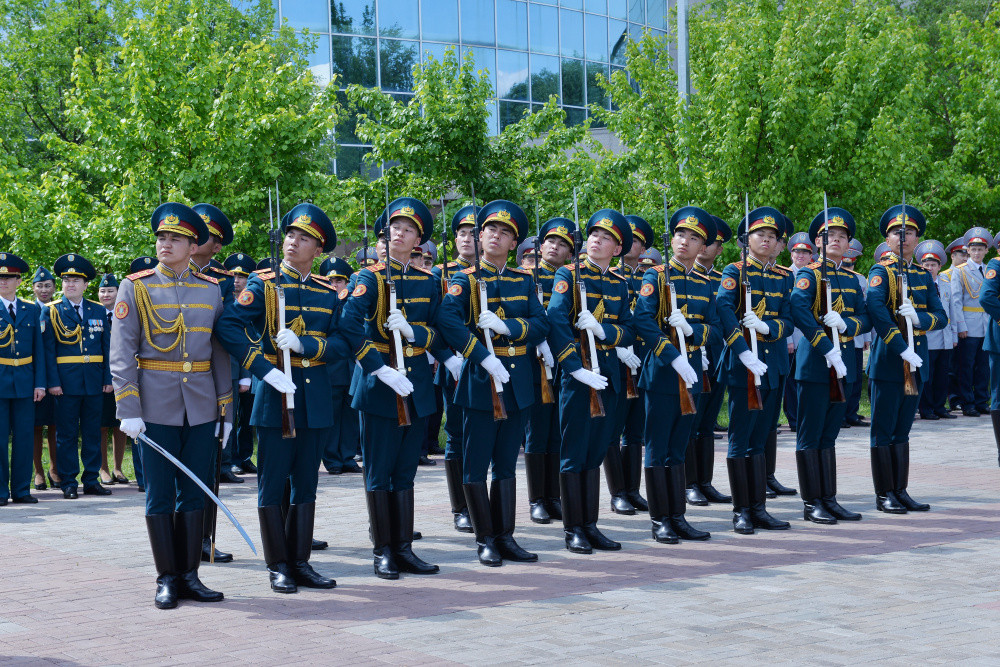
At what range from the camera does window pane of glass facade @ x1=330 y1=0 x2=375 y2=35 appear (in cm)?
3306

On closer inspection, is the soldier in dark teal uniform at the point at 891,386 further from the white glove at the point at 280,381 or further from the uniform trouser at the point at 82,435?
the uniform trouser at the point at 82,435

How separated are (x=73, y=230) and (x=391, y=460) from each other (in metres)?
9.65

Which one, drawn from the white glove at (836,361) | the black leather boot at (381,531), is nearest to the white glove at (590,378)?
the black leather boot at (381,531)

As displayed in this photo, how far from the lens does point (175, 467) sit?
6.95 m

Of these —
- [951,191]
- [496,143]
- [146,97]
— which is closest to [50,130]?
[146,97]

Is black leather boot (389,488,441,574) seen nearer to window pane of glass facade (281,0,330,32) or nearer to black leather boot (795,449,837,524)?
black leather boot (795,449,837,524)

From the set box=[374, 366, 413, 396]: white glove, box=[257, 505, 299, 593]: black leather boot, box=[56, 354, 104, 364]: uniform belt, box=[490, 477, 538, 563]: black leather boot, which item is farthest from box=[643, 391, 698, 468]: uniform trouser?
box=[56, 354, 104, 364]: uniform belt

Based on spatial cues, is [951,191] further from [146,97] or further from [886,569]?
[886,569]

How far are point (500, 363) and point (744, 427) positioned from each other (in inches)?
88.1

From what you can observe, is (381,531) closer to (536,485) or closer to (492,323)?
(492,323)

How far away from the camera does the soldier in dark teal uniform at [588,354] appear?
8.10 meters

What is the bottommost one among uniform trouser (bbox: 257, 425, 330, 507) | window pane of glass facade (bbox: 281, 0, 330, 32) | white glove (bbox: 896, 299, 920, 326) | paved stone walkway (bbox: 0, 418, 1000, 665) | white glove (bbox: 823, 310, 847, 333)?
paved stone walkway (bbox: 0, 418, 1000, 665)

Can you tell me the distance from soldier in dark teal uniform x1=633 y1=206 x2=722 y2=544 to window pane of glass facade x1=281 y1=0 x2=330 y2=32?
25.6m

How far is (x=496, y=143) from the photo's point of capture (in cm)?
1698
